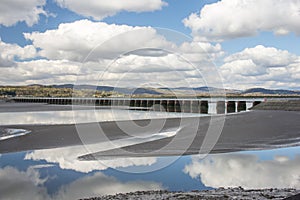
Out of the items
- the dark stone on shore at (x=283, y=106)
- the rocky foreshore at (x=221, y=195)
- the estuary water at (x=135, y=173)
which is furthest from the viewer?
the dark stone on shore at (x=283, y=106)

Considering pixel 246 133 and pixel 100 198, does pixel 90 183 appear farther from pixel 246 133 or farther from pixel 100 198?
pixel 246 133

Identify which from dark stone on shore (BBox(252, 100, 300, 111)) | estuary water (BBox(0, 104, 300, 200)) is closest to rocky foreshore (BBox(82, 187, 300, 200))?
estuary water (BBox(0, 104, 300, 200))

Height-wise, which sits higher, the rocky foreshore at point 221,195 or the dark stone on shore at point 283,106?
the dark stone on shore at point 283,106

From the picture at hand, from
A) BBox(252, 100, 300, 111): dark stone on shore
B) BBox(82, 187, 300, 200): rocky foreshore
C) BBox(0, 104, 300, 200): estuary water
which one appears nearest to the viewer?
BBox(82, 187, 300, 200): rocky foreshore

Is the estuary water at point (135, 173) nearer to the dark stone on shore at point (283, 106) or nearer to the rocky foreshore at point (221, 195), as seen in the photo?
the rocky foreshore at point (221, 195)

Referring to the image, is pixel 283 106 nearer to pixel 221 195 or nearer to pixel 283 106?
pixel 283 106

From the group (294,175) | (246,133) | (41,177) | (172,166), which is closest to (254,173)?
(294,175)

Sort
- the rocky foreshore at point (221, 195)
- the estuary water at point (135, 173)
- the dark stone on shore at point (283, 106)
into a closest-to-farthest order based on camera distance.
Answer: the rocky foreshore at point (221, 195)
the estuary water at point (135, 173)
the dark stone on shore at point (283, 106)

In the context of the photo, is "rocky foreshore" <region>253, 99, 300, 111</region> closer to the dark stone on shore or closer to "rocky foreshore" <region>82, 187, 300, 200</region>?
the dark stone on shore

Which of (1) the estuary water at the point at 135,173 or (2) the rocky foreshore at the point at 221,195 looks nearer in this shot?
(2) the rocky foreshore at the point at 221,195

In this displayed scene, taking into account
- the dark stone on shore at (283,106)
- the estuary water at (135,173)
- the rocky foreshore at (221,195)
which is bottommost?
the estuary water at (135,173)


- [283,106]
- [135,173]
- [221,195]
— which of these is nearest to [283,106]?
[283,106]

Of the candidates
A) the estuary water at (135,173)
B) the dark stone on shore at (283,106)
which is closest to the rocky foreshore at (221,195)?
the estuary water at (135,173)

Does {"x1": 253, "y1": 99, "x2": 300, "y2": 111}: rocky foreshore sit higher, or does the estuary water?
{"x1": 253, "y1": 99, "x2": 300, "y2": 111}: rocky foreshore
